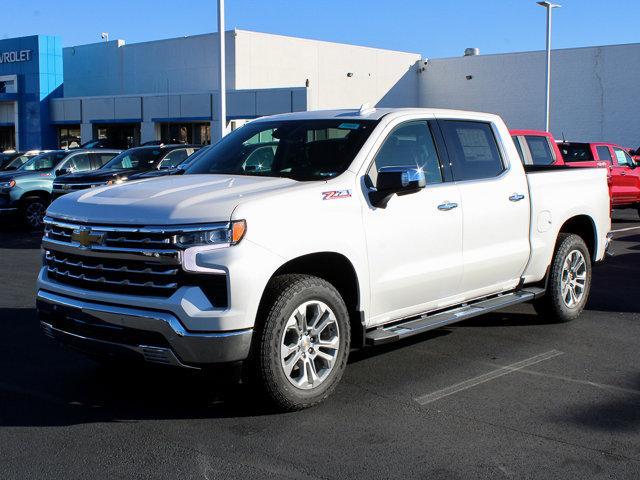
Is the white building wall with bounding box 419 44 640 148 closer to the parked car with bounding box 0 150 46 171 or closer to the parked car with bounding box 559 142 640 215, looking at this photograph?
the parked car with bounding box 559 142 640 215

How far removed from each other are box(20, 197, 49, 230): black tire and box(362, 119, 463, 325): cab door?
1379 cm

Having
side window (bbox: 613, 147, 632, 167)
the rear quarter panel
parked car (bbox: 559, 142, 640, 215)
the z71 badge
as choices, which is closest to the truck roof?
the z71 badge

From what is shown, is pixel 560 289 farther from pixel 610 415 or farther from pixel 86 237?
pixel 86 237

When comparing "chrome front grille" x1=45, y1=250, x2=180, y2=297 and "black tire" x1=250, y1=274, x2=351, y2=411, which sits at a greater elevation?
"chrome front grille" x1=45, y1=250, x2=180, y2=297

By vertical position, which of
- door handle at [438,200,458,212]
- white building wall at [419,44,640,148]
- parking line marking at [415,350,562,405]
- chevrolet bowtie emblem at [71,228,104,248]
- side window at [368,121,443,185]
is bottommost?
parking line marking at [415,350,562,405]

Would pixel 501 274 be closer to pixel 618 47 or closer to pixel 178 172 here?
pixel 178 172

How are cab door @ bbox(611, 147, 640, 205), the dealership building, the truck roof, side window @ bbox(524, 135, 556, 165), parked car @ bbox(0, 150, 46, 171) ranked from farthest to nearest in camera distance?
the dealership building < parked car @ bbox(0, 150, 46, 171) < cab door @ bbox(611, 147, 640, 205) < side window @ bbox(524, 135, 556, 165) < the truck roof

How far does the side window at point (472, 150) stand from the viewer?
22.2ft

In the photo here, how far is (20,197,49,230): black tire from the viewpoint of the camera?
18281 millimetres

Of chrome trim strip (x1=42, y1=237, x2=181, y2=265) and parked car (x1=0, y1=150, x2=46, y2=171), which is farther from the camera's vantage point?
parked car (x1=0, y1=150, x2=46, y2=171)

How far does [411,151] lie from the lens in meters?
6.39

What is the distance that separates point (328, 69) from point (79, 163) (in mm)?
29041

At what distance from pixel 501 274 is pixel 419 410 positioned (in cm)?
206

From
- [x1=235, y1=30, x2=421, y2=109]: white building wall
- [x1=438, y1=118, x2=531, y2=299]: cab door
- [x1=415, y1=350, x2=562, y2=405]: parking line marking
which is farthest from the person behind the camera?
[x1=235, y1=30, x2=421, y2=109]: white building wall
